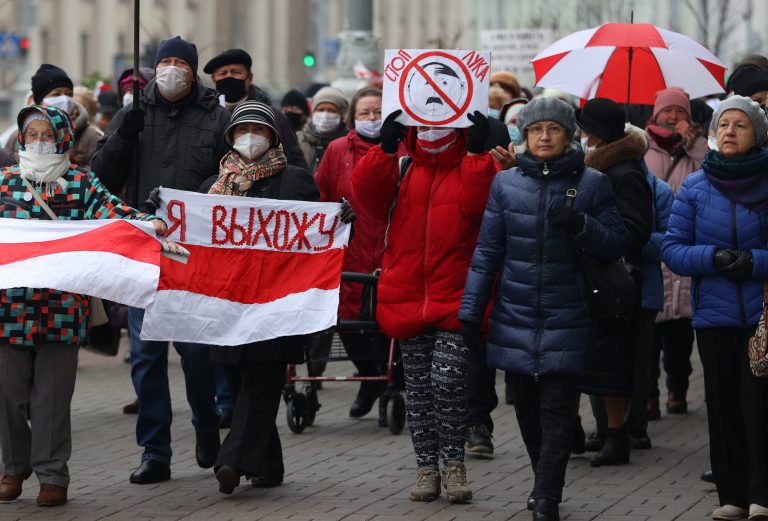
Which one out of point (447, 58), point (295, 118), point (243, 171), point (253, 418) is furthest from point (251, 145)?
point (295, 118)

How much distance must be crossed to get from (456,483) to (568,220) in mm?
1498

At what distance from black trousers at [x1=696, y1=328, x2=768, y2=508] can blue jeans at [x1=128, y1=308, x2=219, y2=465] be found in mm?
2684

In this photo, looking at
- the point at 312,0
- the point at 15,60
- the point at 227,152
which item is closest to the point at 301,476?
the point at 227,152

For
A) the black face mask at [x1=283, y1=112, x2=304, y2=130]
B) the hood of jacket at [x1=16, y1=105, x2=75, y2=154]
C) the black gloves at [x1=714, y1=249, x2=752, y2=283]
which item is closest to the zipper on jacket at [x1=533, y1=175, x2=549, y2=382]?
the black gloves at [x1=714, y1=249, x2=752, y2=283]

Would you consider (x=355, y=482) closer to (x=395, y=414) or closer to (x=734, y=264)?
(x=395, y=414)

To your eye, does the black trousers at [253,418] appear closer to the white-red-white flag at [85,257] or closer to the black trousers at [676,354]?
the white-red-white flag at [85,257]

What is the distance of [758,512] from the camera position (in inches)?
322

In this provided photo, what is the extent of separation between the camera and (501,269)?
8.37 meters

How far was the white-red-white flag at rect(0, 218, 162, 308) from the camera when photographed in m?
8.51

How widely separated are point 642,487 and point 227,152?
9.32ft

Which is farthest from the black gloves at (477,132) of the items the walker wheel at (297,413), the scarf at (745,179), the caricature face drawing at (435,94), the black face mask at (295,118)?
the black face mask at (295,118)

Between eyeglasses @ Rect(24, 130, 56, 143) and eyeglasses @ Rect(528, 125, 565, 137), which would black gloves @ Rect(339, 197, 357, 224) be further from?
eyeglasses @ Rect(24, 130, 56, 143)

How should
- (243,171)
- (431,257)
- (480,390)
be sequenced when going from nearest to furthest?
(431,257), (243,171), (480,390)

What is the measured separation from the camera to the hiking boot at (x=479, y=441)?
10.2 metres
